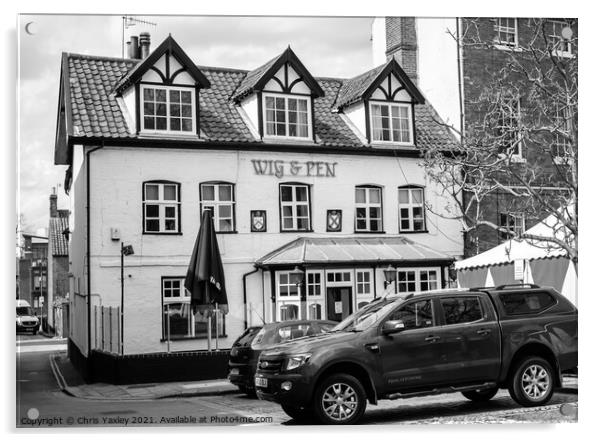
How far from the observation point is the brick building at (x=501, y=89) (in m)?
13.1

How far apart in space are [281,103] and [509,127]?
14.2 feet

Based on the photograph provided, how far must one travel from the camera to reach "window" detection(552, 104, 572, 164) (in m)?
12.6

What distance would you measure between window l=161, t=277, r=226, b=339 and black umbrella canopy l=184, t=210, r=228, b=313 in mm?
234

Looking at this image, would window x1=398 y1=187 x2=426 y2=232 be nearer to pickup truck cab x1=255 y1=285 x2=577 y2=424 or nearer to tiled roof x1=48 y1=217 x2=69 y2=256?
pickup truck cab x1=255 y1=285 x2=577 y2=424

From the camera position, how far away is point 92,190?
1501 centimetres

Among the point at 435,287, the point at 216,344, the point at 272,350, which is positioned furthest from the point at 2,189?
the point at 435,287

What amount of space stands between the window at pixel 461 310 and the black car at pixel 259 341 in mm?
2951

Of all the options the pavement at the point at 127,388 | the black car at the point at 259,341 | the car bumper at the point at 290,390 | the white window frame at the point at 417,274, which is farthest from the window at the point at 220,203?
the car bumper at the point at 290,390

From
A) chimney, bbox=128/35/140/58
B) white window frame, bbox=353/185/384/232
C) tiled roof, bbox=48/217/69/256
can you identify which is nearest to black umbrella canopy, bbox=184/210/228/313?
tiled roof, bbox=48/217/69/256

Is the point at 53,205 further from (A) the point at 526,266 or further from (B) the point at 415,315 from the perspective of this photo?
(A) the point at 526,266

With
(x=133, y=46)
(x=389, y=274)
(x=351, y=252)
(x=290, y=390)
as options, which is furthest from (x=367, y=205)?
(x=290, y=390)

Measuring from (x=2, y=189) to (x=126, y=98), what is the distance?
4144 mm

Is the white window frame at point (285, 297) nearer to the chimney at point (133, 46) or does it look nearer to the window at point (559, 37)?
the chimney at point (133, 46)
